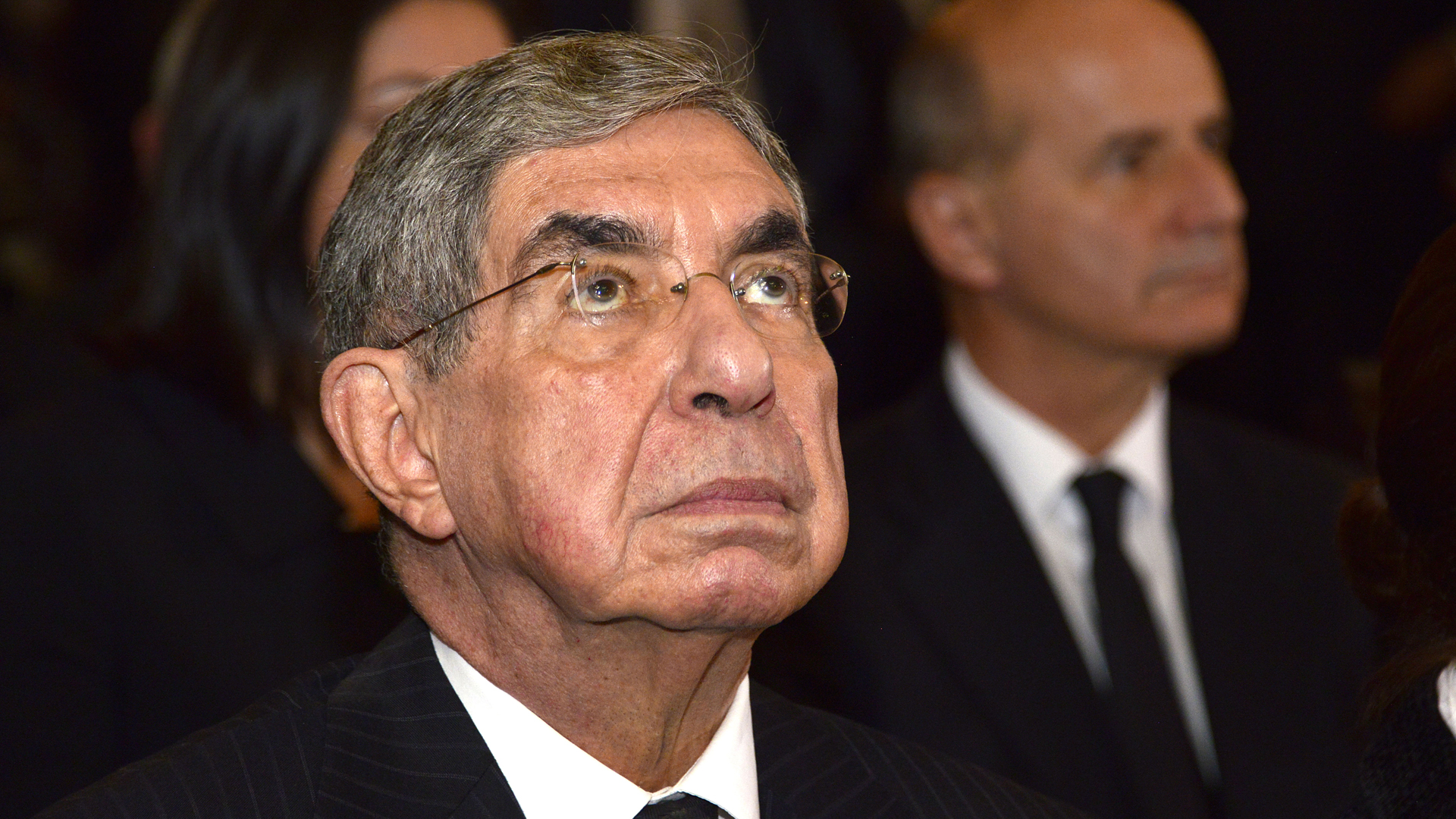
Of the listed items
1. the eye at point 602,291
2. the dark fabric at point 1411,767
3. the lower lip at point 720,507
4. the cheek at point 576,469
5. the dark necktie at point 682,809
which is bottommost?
the dark fabric at point 1411,767

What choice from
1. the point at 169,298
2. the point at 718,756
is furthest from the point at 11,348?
the point at 718,756

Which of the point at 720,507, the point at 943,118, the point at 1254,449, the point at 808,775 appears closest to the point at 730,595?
the point at 720,507

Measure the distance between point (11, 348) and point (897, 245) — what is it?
2.07m

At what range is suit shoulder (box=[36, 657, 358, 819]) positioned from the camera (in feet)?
5.57

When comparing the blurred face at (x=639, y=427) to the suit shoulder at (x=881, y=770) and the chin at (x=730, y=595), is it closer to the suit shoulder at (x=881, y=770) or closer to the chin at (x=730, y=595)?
the chin at (x=730, y=595)

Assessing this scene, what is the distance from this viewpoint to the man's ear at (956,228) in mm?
3572

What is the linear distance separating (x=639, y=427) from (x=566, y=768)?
390 mm

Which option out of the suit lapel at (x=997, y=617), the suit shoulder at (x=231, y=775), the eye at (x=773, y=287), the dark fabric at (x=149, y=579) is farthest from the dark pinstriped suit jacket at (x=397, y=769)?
the suit lapel at (x=997, y=617)

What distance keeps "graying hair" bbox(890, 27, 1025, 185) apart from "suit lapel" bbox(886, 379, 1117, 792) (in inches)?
27.7

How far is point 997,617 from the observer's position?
303 centimetres

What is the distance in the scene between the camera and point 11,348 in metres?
3.53

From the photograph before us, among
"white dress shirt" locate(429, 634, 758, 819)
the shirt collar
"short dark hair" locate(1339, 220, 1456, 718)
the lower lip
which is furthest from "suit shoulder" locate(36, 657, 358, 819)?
the shirt collar

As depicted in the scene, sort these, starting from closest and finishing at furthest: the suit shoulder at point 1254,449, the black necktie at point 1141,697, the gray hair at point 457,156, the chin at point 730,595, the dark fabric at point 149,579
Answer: the chin at point 730,595 < the gray hair at point 457,156 < the dark fabric at point 149,579 < the black necktie at point 1141,697 < the suit shoulder at point 1254,449

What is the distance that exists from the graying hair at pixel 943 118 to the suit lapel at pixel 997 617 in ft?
2.31
